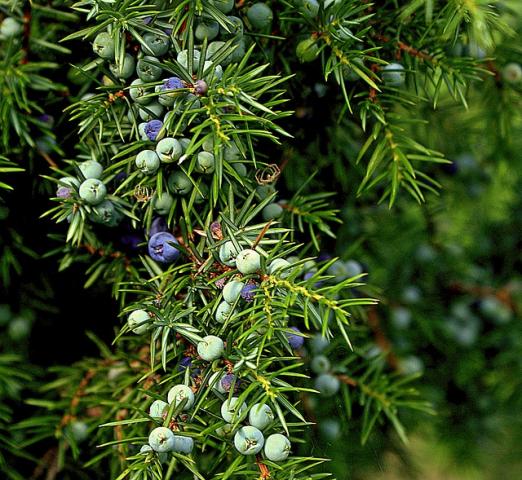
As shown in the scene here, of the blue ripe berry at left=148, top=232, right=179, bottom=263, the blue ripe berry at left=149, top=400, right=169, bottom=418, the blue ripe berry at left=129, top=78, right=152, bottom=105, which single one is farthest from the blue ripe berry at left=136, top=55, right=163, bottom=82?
the blue ripe berry at left=149, top=400, right=169, bottom=418

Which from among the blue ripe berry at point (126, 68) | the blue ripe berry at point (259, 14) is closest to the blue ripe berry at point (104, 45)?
the blue ripe berry at point (126, 68)

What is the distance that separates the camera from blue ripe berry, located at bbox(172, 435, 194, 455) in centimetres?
42

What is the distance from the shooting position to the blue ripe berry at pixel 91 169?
1.63ft

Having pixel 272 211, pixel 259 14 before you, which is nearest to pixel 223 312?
pixel 272 211

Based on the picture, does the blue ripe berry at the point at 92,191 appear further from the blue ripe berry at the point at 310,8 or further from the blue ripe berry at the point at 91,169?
the blue ripe berry at the point at 310,8

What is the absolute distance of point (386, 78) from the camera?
0.55 meters

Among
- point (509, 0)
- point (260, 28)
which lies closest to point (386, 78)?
point (260, 28)

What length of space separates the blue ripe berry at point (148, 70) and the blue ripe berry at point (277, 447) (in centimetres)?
24

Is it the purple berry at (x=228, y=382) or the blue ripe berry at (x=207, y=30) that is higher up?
the blue ripe berry at (x=207, y=30)

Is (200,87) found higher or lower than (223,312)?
higher

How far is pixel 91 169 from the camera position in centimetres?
50

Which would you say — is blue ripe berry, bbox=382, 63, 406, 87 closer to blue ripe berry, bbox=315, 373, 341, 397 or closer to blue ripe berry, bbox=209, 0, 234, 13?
blue ripe berry, bbox=209, 0, 234, 13

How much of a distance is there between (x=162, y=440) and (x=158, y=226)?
16 cm

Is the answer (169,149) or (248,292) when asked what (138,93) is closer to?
(169,149)
